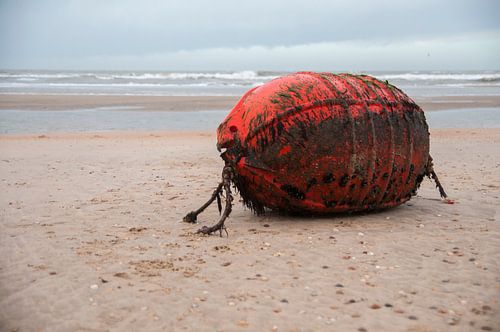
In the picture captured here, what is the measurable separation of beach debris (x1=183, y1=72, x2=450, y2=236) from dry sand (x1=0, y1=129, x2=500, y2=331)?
12.4 inches

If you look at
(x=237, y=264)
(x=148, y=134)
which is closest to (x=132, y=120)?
(x=148, y=134)

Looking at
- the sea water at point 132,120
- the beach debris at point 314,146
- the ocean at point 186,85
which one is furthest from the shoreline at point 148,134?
the ocean at point 186,85

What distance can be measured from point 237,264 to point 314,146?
55.7 inches

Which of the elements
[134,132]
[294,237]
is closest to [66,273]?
[294,237]

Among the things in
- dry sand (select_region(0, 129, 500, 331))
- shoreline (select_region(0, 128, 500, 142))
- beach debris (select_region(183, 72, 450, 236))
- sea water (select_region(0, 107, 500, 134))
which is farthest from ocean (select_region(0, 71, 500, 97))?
beach debris (select_region(183, 72, 450, 236))

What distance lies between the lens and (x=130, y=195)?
23.9 ft

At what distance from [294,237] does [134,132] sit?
1075 centimetres

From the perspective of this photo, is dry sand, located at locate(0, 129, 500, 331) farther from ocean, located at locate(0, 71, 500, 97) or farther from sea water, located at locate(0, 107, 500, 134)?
ocean, located at locate(0, 71, 500, 97)

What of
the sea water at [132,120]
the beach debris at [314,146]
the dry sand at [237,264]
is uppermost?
the beach debris at [314,146]

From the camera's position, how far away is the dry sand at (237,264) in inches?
139

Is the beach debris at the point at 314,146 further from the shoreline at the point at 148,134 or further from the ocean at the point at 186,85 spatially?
the ocean at the point at 186,85

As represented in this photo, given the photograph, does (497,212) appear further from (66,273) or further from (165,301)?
(66,273)

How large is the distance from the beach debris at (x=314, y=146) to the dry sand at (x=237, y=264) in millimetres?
316

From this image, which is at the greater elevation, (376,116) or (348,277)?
(376,116)
